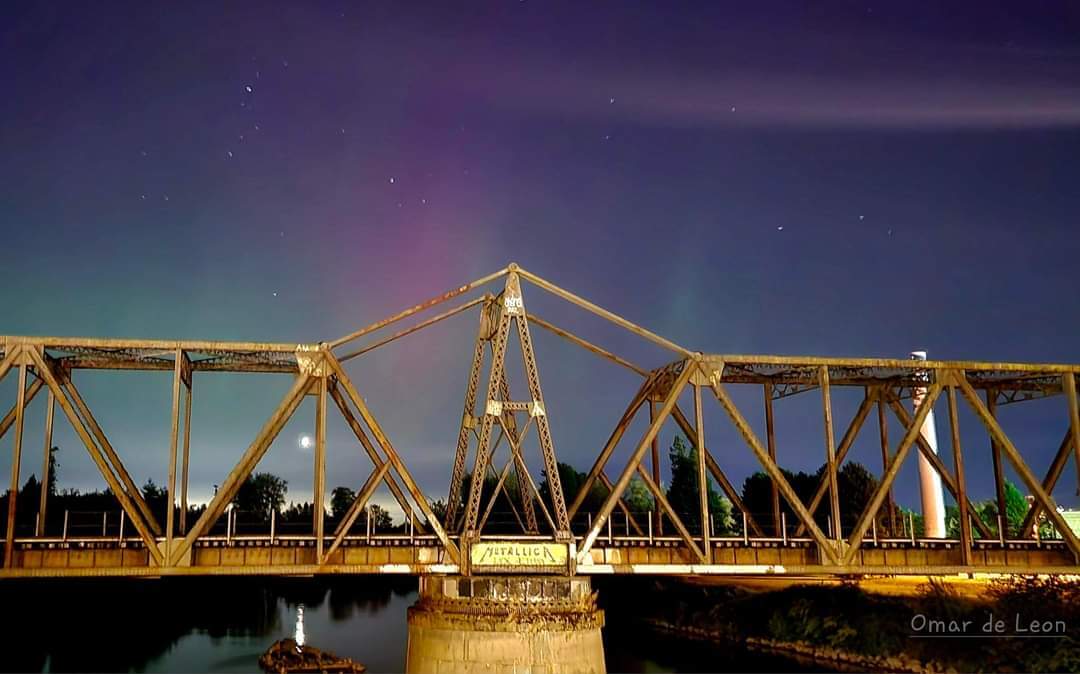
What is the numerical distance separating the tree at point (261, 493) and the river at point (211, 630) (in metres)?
28.1

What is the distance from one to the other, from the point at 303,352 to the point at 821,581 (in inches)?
2406

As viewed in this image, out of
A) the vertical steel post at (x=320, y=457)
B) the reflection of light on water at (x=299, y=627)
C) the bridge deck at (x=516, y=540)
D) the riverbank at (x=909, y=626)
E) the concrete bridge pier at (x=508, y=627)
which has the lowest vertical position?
the reflection of light on water at (x=299, y=627)

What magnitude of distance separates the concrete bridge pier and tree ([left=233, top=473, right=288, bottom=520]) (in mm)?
109502

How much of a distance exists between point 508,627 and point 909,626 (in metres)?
32.7

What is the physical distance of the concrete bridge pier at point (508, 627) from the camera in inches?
1511

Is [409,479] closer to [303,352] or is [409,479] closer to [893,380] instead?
[303,352]

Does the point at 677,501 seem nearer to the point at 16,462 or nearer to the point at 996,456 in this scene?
the point at 996,456

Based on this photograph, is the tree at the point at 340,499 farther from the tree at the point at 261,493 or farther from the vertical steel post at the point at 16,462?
the vertical steel post at the point at 16,462

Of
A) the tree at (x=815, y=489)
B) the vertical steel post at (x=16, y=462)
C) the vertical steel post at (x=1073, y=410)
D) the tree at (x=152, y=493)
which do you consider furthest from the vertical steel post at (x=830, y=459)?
the tree at (x=152, y=493)

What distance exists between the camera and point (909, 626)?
58.8 m

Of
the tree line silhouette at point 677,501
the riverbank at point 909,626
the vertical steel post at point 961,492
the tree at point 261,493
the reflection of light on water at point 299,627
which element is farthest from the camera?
the tree at point 261,493

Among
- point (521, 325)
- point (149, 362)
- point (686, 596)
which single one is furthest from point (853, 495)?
point (149, 362)

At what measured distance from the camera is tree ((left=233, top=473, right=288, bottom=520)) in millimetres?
152000

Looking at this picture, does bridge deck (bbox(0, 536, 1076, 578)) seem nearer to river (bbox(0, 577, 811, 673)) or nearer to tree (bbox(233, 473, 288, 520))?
river (bbox(0, 577, 811, 673))
